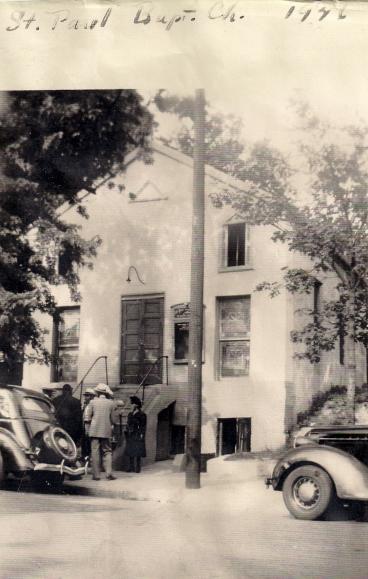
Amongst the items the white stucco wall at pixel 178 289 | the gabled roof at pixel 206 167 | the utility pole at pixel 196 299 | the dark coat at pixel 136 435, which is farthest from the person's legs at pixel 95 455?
the gabled roof at pixel 206 167

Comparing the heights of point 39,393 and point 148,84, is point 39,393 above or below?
below

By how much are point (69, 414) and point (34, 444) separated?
0.83ft

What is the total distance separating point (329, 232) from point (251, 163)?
0.36 metres

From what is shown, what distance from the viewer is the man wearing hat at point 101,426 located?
8.45ft

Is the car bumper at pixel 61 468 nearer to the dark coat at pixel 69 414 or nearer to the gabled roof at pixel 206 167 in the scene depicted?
the dark coat at pixel 69 414

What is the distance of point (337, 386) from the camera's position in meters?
2.58

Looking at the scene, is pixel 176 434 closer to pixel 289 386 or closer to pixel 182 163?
pixel 289 386

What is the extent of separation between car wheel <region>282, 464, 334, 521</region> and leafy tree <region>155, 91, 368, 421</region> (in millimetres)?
413

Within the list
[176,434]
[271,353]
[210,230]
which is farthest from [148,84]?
[176,434]

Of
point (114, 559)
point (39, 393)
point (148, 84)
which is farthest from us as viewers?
point (39, 393)

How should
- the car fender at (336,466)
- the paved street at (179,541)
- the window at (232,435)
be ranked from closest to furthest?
the paved street at (179,541) < the window at (232,435) < the car fender at (336,466)

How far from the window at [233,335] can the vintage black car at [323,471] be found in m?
0.42

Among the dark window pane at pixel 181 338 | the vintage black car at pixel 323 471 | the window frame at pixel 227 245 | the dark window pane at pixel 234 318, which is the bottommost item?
the vintage black car at pixel 323 471

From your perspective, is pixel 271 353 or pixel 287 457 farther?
pixel 287 457
